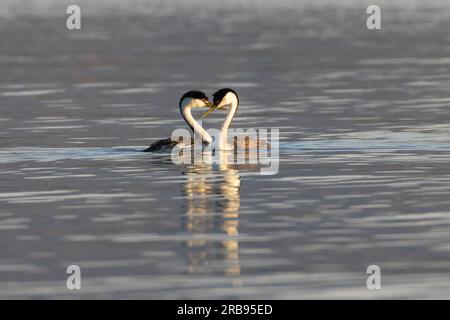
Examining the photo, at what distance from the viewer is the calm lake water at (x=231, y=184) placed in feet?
49.9

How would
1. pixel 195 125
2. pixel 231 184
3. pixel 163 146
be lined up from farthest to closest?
1. pixel 195 125
2. pixel 163 146
3. pixel 231 184

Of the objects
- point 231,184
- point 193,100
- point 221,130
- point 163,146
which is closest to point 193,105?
point 193,100

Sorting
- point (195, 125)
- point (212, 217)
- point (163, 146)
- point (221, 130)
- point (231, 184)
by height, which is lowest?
point (212, 217)

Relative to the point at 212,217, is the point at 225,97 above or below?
above

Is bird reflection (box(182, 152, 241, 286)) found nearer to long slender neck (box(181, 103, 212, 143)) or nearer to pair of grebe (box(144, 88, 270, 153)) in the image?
pair of grebe (box(144, 88, 270, 153))

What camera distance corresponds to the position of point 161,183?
21828 millimetres

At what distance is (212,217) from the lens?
18.7 metres

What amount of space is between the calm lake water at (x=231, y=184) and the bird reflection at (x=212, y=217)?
1.4 inches

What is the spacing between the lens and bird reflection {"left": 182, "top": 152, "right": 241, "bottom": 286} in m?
15.7

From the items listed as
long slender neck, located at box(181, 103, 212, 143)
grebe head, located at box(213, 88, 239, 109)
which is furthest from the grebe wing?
grebe head, located at box(213, 88, 239, 109)

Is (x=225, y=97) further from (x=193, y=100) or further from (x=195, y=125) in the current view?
(x=195, y=125)

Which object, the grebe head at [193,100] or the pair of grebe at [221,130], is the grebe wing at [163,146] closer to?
the pair of grebe at [221,130]

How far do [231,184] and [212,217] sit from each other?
9.50 ft

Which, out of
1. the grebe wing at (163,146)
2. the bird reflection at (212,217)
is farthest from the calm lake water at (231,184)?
the grebe wing at (163,146)
